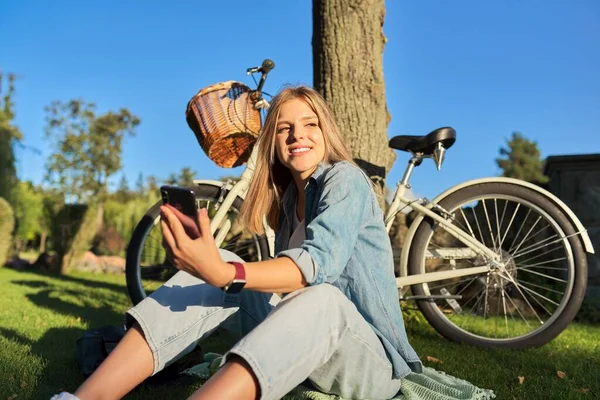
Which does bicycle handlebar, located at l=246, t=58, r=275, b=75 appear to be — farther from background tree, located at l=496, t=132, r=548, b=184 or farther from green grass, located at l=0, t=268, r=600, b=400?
background tree, located at l=496, t=132, r=548, b=184

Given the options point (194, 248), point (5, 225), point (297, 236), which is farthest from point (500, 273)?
point (5, 225)

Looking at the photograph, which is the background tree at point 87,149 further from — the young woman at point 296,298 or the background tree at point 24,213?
the young woman at point 296,298

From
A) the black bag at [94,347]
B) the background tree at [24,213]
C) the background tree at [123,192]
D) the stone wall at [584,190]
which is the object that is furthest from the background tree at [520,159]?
the black bag at [94,347]

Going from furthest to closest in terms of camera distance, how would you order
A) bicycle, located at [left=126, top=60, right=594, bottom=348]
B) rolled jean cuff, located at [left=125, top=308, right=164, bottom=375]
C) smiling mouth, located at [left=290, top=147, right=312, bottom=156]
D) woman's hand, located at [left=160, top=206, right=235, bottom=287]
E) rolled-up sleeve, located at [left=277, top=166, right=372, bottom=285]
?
bicycle, located at [left=126, top=60, right=594, bottom=348] → smiling mouth, located at [left=290, top=147, right=312, bottom=156] → rolled jean cuff, located at [left=125, top=308, right=164, bottom=375] → rolled-up sleeve, located at [left=277, top=166, right=372, bottom=285] → woman's hand, located at [left=160, top=206, right=235, bottom=287]

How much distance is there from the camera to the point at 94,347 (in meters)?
2.23

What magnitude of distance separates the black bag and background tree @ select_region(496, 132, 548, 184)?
40.6 meters

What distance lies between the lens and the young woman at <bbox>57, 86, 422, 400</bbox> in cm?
134

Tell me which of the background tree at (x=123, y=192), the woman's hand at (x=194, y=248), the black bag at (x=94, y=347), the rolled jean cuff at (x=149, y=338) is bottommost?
the background tree at (x=123, y=192)

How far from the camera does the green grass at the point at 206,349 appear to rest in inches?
81.6

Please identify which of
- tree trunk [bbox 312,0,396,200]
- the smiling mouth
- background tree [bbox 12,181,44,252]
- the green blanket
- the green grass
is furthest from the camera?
background tree [bbox 12,181,44,252]

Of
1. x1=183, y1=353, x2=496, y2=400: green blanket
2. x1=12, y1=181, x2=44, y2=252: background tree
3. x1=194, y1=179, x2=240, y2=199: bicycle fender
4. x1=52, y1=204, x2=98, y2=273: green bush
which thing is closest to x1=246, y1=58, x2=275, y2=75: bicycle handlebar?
x1=194, y1=179, x2=240, y2=199: bicycle fender

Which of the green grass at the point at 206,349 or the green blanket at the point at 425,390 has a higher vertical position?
the green blanket at the point at 425,390

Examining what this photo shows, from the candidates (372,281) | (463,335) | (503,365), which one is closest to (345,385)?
(372,281)

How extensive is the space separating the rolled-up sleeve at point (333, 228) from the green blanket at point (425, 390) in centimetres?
45
